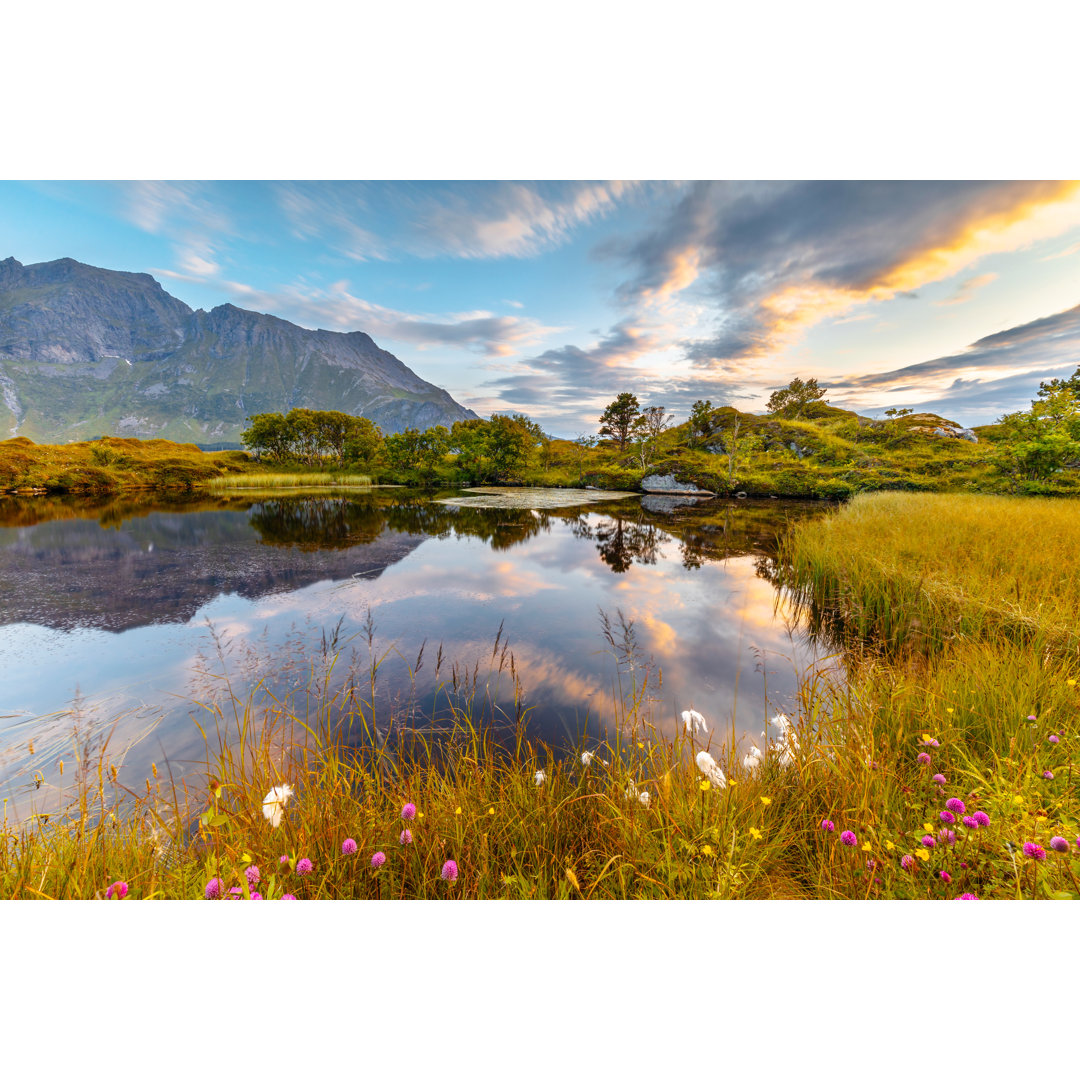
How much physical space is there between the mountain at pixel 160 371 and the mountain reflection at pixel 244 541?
9964 cm

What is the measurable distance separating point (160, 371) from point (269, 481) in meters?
195

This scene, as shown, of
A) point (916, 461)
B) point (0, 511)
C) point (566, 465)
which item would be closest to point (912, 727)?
point (0, 511)

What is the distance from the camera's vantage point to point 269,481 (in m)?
28.8

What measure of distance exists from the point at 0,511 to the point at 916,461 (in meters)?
43.9

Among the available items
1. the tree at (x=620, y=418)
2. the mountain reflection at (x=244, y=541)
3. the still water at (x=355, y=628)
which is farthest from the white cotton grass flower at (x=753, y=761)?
the tree at (x=620, y=418)

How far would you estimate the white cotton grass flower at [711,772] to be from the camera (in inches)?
74.9

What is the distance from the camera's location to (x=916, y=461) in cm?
2341

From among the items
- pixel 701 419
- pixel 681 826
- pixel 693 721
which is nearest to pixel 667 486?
pixel 701 419

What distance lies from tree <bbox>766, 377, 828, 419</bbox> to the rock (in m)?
21.1

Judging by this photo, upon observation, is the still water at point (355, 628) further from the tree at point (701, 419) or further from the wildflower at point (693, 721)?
the tree at point (701, 419)

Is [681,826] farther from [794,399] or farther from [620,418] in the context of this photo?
[794,399]

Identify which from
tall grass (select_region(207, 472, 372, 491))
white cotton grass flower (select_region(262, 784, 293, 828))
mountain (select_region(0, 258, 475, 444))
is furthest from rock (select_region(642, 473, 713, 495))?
mountain (select_region(0, 258, 475, 444))

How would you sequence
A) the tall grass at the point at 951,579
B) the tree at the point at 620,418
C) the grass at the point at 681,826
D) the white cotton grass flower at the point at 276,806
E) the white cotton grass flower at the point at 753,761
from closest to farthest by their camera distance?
the grass at the point at 681,826 → the white cotton grass flower at the point at 276,806 → the white cotton grass flower at the point at 753,761 → the tall grass at the point at 951,579 → the tree at the point at 620,418

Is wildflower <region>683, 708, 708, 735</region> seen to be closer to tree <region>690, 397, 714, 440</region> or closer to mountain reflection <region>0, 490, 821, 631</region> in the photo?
mountain reflection <region>0, 490, 821, 631</region>
